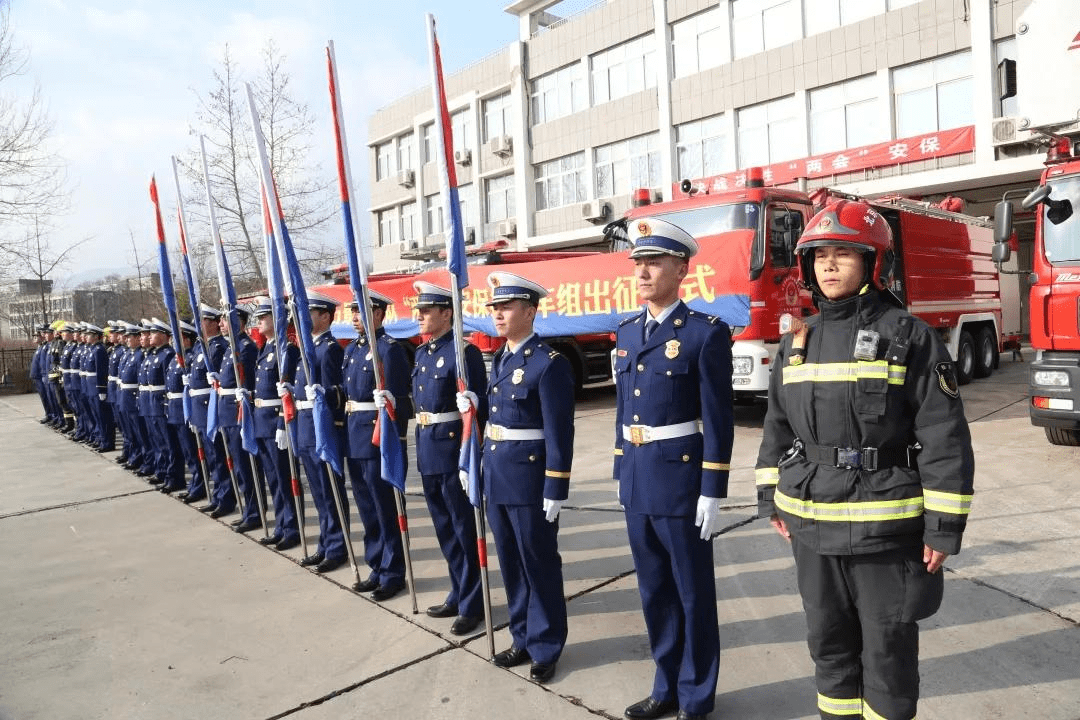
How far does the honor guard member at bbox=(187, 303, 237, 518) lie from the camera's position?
21.7 ft

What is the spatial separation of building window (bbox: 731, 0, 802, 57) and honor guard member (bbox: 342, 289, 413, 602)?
57.6 ft

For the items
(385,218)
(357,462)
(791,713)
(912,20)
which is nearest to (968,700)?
(791,713)

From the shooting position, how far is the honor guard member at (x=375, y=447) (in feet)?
14.7

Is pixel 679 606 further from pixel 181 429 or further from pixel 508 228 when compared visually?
pixel 508 228

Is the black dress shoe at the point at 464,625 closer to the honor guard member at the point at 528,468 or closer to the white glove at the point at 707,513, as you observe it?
the honor guard member at the point at 528,468

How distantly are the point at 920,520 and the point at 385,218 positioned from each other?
34.6 metres

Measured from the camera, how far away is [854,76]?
1783 centimetres

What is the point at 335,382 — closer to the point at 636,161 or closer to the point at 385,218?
the point at 636,161

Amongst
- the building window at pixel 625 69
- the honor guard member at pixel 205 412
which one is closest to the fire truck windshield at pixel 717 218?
the honor guard member at pixel 205 412

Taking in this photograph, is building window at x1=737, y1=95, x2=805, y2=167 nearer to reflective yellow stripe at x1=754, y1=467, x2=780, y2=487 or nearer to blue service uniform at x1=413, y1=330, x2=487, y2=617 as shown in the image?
blue service uniform at x1=413, y1=330, x2=487, y2=617

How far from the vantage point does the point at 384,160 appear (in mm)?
34719

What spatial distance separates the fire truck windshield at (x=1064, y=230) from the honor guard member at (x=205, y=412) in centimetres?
700

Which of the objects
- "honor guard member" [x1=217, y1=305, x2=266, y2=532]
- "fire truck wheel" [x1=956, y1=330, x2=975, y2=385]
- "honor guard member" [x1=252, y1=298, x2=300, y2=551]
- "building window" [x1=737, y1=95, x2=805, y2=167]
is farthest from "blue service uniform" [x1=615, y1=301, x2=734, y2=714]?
"building window" [x1=737, y1=95, x2=805, y2=167]

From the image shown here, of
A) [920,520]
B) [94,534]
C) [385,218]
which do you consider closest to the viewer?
[920,520]
